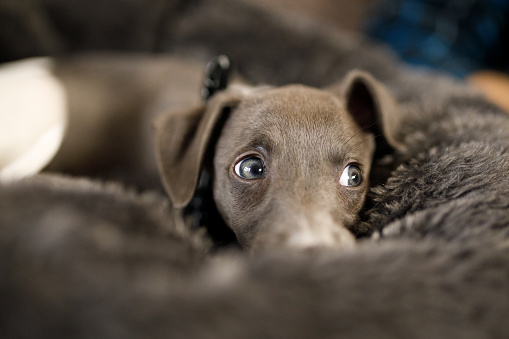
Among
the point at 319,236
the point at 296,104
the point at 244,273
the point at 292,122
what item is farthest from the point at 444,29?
the point at 244,273

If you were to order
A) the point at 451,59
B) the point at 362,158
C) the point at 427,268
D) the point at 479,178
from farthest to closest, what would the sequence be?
the point at 451,59
the point at 362,158
the point at 479,178
the point at 427,268

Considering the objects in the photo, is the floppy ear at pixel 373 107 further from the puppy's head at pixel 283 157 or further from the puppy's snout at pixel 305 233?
the puppy's snout at pixel 305 233

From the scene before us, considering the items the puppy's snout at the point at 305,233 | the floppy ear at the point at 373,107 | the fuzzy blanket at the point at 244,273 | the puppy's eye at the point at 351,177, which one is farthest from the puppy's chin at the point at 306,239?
the floppy ear at the point at 373,107

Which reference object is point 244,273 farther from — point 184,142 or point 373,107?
point 373,107

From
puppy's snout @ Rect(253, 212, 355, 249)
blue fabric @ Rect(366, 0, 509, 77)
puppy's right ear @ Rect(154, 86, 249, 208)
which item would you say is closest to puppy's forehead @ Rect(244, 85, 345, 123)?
puppy's right ear @ Rect(154, 86, 249, 208)

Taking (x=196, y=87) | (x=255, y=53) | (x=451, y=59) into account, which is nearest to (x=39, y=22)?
(x=196, y=87)

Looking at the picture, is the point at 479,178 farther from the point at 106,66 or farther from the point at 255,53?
the point at 106,66
